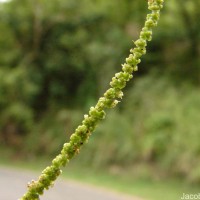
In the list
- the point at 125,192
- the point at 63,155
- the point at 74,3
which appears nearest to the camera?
the point at 63,155

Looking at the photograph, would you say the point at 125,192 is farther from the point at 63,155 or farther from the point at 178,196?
the point at 63,155

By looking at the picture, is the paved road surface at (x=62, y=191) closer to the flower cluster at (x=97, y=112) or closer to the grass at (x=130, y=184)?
the grass at (x=130, y=184)

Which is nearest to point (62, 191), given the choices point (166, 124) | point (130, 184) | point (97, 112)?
point (130, 184)

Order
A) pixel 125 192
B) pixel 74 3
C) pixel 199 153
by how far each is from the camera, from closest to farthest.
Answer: pixel 125 192 < pixel 199 153 < pixel 74 3

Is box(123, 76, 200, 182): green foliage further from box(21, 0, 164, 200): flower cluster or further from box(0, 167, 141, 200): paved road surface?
box(21, 0, 164, 200): flower cluster

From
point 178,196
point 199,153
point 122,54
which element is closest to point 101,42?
point 122,54

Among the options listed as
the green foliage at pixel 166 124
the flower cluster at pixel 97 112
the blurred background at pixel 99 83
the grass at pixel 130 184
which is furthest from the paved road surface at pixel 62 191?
the flower cluster at pixel 97 112

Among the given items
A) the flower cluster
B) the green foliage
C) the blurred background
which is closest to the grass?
the blurred background
